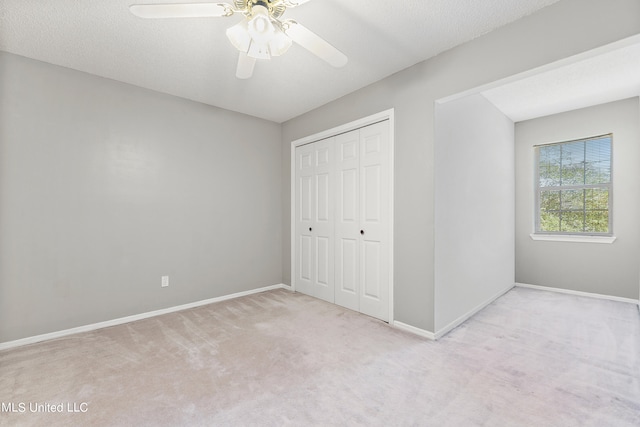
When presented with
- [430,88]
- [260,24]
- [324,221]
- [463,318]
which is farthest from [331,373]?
[430,88]

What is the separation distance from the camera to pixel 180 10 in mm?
1438

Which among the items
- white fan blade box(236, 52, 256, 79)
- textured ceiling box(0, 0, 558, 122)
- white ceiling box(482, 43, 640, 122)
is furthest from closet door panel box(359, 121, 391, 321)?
white fan blade box(236, 52, 256, 79)

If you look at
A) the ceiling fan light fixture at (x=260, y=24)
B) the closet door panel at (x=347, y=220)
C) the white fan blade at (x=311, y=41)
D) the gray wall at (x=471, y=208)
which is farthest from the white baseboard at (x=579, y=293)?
the ceiling fan light fixture at (x=260, y=24)

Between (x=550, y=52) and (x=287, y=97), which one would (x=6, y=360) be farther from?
(x=550, y=52)

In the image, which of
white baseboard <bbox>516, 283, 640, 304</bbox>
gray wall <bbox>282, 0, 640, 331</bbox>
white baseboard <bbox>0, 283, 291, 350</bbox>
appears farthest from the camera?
white baseboard <bbox>516, 283, 640, 304</bbox>

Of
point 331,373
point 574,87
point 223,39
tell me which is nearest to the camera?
point 331,373

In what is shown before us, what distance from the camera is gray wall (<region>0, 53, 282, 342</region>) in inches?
97.4

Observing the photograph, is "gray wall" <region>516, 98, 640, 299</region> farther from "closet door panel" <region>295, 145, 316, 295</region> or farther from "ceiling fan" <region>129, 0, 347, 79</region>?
"ceiling fan" <region>129, 0, 347, 79</region>

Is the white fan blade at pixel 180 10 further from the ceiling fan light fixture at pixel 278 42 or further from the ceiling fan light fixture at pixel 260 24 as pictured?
the ceiling fan light fixture at pixel 278 42

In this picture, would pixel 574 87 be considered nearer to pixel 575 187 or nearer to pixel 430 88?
pixel 575 187

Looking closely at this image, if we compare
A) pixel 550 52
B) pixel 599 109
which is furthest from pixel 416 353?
pixel 599 109

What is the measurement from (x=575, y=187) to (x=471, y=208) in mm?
2236

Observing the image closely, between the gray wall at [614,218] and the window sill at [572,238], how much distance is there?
50 millimetres

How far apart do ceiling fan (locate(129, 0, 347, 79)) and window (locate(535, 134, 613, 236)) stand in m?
4.32
